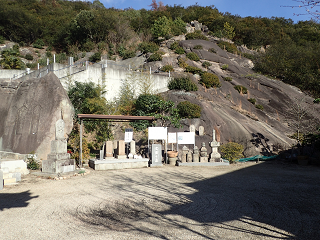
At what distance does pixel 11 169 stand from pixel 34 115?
14.5ft

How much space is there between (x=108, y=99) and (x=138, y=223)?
52.6ft

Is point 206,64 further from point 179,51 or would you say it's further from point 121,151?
point 121,151

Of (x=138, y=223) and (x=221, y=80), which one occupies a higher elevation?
(x=221, y=80)

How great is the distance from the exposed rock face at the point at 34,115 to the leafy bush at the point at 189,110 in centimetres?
855

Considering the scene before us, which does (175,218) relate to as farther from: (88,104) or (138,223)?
(88,104)

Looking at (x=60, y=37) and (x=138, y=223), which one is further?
(x=60, y=37)

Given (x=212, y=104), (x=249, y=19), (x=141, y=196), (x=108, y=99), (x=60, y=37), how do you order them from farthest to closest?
(x=249, y=19)
(x=60, y=37)
(x=212, y=104)
(x=108, y=99)
(x=141, y=196)

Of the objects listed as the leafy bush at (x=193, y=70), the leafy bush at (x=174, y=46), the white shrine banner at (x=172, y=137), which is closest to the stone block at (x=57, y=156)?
the white shrine banner at (x=172, y=137)

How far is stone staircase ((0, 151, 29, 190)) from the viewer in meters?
9.30

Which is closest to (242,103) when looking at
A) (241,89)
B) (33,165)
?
(241,89)

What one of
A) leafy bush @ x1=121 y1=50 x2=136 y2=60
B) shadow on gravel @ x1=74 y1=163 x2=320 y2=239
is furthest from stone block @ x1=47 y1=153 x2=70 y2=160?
leafy bush @ x1=121 y1=50 x2=136 y2=60

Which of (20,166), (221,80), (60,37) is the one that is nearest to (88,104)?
(20,166)

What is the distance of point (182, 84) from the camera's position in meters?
24.5

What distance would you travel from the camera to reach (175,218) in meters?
5.69
